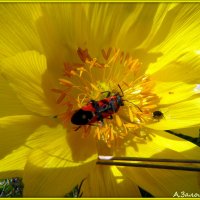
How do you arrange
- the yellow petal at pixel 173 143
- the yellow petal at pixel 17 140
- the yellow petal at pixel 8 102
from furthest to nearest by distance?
the yellow petal at pixel 173 143 → the yellow petal at pixel 8 102 → the yellow petal at pixel 17 140

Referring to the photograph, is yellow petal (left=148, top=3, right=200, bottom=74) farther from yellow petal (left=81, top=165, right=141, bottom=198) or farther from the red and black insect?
yellow petal (left=81, top=165, right=141, bottom=198)

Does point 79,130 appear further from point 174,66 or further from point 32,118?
point 174,66

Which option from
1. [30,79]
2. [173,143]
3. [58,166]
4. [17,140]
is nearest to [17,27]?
[30,79]

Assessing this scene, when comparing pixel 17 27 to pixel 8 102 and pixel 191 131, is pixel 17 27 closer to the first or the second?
pixel 8 102

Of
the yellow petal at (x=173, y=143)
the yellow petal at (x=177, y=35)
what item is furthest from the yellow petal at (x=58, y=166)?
the yellow petal at (x=177, y=35)

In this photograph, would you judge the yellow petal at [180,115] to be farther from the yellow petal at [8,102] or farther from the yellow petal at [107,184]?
the yellow petal at [8,102]

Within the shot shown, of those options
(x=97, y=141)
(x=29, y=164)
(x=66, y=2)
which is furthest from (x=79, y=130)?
(x=66, y=2)

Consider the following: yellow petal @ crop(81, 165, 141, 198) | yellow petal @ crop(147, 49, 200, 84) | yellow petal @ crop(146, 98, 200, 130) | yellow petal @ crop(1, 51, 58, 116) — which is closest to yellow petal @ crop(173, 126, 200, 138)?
yellow petal @ crop(146, 98, 200, 130)
